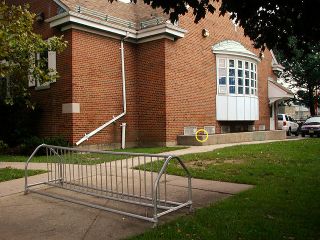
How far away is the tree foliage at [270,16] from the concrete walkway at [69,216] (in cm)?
309

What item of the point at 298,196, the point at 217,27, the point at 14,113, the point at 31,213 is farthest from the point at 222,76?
the point at 31,213

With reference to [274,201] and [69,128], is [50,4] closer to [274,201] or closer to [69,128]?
[69,128]

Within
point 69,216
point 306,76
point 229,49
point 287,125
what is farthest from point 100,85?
point 306,76

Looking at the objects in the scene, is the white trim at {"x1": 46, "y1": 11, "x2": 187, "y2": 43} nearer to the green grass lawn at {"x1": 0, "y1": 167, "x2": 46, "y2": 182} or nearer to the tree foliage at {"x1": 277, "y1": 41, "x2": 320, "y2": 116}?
the green grass lawn at {"x1": 0, "y1": 167, "x2": 46, "y2": 182}

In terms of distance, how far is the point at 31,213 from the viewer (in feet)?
20.6

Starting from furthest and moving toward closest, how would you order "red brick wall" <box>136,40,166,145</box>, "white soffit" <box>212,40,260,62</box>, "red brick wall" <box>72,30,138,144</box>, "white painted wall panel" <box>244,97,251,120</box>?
1. "white painted wall panel" <box>244,97,251,120</box>
2. "white soffit" <box>212,40,260,62</box>
3. "red brick wall" <box>136,40,166,145</box>
4. "red brick wall" <box>72,30,138,144</box>

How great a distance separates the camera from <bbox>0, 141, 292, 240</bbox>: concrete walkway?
5160 millimetres

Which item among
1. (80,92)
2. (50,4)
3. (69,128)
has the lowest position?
(69,128)

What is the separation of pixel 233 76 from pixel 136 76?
5669 mm

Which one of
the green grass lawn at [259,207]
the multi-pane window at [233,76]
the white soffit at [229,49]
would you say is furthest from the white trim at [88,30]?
the green grass lawn at [259,207]

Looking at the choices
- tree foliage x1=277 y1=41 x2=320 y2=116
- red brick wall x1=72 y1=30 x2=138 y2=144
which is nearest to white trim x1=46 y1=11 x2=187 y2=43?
red brick wall x1=72 y1=30 x2=138 y2=144

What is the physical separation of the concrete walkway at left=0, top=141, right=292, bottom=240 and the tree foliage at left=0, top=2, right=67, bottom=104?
14.5 ft

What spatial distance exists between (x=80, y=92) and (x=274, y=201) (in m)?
10.5

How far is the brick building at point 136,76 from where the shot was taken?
601 inches
